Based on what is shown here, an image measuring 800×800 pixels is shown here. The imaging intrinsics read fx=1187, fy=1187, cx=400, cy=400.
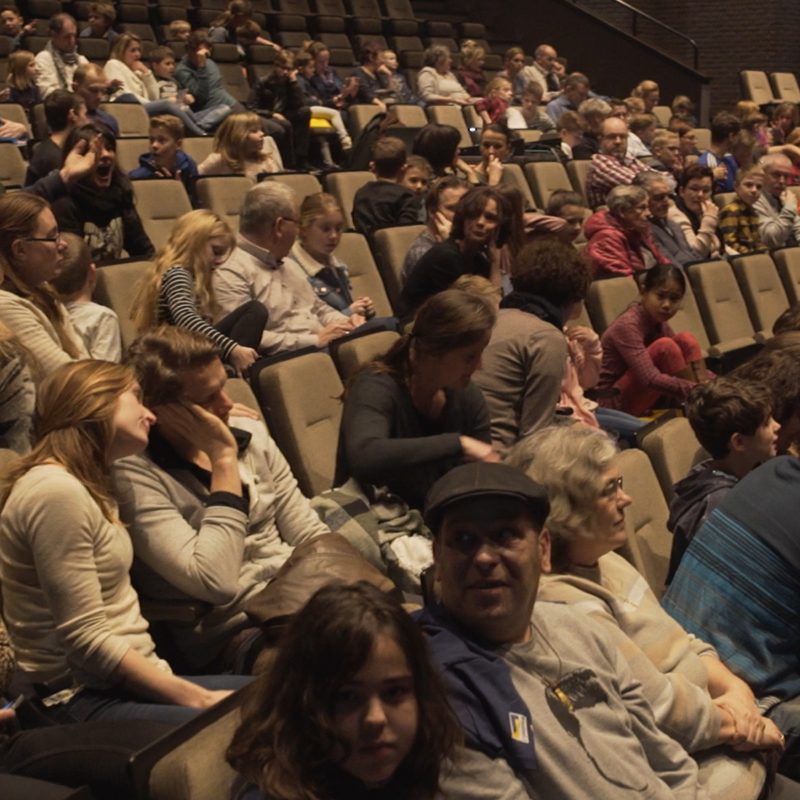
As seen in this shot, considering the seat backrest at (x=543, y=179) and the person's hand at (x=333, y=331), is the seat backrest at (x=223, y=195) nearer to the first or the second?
the person's hand at (x=333, y=331)

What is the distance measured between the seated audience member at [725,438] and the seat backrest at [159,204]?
292 centimetres

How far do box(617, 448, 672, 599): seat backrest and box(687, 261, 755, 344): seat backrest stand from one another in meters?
2.41

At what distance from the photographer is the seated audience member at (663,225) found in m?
5.59

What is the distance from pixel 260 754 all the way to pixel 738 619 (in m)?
1.19

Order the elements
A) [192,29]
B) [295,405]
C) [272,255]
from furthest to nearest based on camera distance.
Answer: [192,29]
[272,255]
[295,405]

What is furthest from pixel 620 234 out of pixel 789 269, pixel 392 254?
pixel 392 254

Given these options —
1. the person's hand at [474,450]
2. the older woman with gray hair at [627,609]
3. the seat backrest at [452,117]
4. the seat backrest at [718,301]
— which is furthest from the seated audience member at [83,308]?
the seat backrest at [452,117]

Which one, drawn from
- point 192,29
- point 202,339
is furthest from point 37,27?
point 202,339

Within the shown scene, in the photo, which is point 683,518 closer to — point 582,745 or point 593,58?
point 582,745

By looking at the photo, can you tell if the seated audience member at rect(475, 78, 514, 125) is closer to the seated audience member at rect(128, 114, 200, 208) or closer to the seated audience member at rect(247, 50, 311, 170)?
the seated audience member at rect(247, 50, 311, 170)

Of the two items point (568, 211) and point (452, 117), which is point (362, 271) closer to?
point (568, 211)

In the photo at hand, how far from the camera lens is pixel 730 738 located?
1.99 metres

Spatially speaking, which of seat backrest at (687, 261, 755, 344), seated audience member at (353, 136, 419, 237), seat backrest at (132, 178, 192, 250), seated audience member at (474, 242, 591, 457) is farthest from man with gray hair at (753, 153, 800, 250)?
seated audience member at (474, 242, 591, 457)

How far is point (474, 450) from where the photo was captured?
98.6 inches
